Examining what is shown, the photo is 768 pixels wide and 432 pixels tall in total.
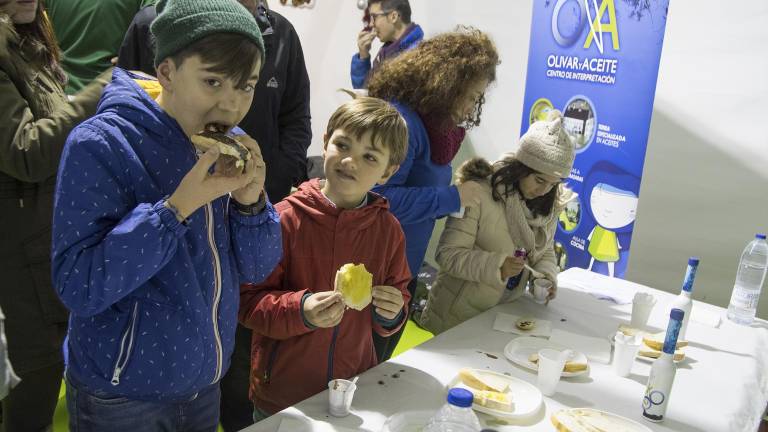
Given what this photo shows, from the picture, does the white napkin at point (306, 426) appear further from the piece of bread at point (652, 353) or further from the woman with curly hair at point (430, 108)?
the piece of bread at point (652, 353)

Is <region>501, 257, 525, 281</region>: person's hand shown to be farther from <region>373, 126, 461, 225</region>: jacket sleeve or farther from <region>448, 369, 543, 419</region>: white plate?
<region>448, 369, 543, 419</region>: white plate

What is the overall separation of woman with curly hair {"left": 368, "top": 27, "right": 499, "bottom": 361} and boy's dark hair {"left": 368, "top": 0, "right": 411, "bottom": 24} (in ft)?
7.18

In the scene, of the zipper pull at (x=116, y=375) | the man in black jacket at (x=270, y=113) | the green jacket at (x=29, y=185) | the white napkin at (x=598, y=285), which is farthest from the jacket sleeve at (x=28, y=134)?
the white napkin at (x=598, y=285)

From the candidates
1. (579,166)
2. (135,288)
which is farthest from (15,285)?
(579,166)

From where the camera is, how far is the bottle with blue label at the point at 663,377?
1.59 metres

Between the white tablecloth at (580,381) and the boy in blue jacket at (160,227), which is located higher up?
the boy in blue jacket at (160,227)

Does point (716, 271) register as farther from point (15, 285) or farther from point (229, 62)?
point (15, 285)

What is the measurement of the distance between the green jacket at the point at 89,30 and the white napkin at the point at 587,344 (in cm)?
245

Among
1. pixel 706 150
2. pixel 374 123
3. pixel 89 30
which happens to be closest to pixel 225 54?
pixel 374 123

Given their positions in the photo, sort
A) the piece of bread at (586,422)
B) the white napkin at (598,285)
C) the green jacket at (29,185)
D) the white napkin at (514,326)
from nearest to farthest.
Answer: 1. the piece of bread at (586,422)
2. the green jacket at (29,185)
3. the white napkin at (514,326)
4. the white napkin at (598,285)

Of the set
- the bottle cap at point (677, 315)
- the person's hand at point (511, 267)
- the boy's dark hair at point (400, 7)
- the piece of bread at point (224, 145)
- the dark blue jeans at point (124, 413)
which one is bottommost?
the dark blue jeans at point (124, 413)

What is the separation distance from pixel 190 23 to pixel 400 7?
353 centimetres

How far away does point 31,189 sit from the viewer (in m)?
2.04

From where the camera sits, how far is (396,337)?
2479mm
